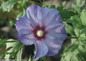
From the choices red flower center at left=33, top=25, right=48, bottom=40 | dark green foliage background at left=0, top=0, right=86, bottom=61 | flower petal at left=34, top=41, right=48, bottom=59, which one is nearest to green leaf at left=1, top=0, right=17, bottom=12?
dark green foliage background at left=0, top=0, right=86, bottom=61

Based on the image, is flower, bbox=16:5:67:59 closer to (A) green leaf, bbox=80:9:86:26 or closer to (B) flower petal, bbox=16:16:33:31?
(B) flower petal, bbox=16:16:33:31

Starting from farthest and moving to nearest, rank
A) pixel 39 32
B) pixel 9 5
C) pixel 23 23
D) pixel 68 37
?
pixel 9 5 < pixel 68 37 < pixel 39 32 < pixel 23 23

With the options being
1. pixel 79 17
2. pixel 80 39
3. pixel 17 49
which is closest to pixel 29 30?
pixel 17 49

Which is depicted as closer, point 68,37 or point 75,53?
point 68,37

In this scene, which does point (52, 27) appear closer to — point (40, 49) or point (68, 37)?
point (40, 49)

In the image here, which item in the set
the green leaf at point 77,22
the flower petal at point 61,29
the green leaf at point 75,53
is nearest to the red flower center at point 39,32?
the flower petal at point 61,29

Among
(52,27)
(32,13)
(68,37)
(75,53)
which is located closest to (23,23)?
(32,13)

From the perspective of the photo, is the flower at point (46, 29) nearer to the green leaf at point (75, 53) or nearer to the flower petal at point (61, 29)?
the flower petal at point (61, 29)

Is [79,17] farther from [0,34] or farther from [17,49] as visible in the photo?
[0,34]
